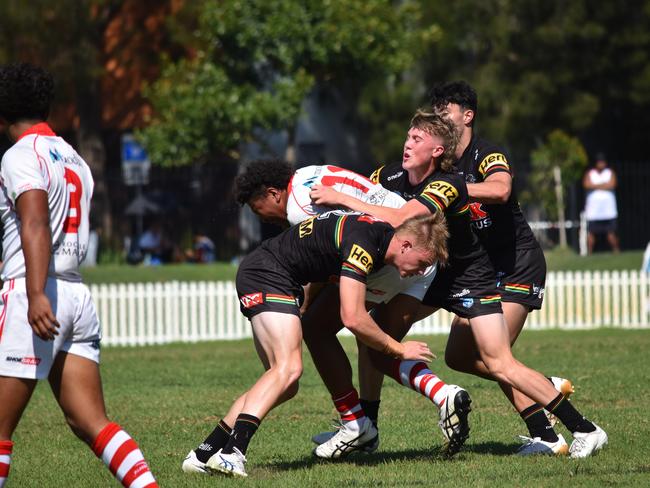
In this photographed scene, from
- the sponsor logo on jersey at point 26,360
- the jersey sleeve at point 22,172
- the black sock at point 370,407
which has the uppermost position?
the jersey sleeve at point 22,172

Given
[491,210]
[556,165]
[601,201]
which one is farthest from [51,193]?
[556,165]

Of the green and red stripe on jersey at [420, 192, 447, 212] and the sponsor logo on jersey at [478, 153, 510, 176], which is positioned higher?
the sponsor logo on jersey at [478, 153, 510, 176]

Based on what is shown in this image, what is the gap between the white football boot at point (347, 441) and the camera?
7590 millimetres

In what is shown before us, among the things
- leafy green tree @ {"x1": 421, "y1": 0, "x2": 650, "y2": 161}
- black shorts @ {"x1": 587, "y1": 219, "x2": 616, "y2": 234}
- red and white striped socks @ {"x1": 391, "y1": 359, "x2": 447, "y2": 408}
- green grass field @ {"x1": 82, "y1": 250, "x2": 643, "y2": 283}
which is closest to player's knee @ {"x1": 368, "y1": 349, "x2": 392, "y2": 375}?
red and white striped socks @ {"x1": 391, "y1": 359, "x2": 447, "y2": 408}

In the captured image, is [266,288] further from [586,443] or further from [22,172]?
[586,443]

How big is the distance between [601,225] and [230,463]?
19901mm

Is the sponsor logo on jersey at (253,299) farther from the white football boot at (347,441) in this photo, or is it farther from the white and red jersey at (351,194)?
the white football boot at (347,441)

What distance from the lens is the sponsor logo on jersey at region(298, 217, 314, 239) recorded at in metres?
6.99

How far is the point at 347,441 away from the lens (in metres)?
7.59

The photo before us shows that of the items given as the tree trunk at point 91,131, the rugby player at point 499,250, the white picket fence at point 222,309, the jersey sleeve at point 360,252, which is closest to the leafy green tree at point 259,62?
the tree trunk at point 91,131

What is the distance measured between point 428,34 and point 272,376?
72.3ft

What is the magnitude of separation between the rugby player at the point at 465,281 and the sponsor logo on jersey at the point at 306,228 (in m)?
0.13

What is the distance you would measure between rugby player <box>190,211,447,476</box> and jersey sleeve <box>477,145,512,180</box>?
0.98m

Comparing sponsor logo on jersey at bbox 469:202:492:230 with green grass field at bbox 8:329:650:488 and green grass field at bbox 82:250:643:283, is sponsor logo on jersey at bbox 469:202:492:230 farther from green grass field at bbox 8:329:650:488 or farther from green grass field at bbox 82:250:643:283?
green grass field at bbox 82:250:643:283
